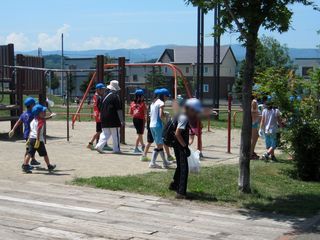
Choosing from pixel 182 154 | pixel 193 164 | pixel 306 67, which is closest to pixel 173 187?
pixel 193 164

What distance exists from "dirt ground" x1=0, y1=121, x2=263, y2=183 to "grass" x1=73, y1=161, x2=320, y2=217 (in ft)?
2.94

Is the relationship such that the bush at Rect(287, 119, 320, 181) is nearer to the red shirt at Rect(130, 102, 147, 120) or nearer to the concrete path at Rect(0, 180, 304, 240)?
the concrete path at Rect(0, 180, 304, 240)

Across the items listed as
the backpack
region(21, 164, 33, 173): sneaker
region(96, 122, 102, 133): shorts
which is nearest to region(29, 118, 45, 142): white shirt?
region(21, 164, 33, 173): sneaker

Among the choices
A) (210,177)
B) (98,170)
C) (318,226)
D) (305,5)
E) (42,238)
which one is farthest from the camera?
(98,170)

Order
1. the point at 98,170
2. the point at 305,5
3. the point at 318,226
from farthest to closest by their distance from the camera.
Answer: the point at 98,170, the point at 305,5, the point at 318,226

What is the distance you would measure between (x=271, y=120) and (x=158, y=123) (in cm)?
306

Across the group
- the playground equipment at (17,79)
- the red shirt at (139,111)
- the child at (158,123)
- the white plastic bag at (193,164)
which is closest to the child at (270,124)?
the child at (158,123)

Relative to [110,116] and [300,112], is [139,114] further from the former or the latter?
[300,112]

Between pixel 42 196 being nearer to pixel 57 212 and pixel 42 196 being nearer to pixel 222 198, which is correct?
pixel 57 212

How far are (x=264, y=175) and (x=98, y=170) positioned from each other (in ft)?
10.8

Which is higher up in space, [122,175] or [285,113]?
[285,113]

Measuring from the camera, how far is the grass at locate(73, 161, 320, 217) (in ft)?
27.1

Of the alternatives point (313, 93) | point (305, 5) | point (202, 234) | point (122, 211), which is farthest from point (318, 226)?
point (313, 93)

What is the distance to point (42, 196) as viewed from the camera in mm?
8445
